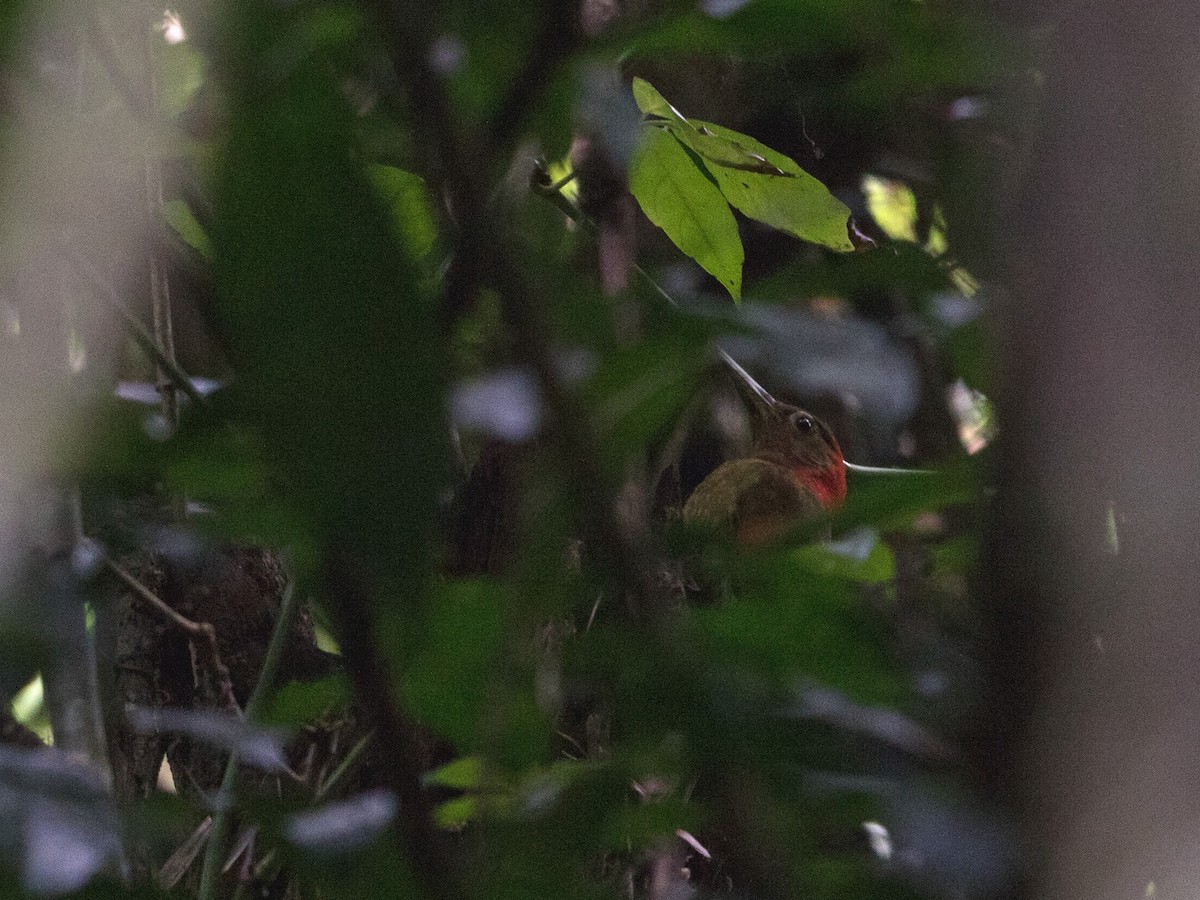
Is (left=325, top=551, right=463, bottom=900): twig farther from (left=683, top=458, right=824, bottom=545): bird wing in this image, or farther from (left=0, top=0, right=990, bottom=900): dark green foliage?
(left=683, top=458, right=824, bottom=545): bird wing

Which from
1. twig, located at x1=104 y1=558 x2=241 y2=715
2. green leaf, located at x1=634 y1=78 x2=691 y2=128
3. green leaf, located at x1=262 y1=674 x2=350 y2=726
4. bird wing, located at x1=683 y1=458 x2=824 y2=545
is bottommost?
bird wing, located at x1=683 y1=458 x2=824 y2=545

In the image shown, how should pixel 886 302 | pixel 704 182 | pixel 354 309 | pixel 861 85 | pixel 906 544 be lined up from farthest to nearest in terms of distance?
1. pixel 886 302
2. pixel 906 544
3. pixel 704 182
4. pixel 861 85
5. pixel 354 309

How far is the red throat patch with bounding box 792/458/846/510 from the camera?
2309 mm

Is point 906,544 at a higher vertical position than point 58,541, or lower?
lower

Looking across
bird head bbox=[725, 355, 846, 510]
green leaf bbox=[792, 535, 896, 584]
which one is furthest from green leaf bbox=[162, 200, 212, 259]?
bird head bbox=[725, 355, 846, 510]

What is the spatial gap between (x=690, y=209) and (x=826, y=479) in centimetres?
145

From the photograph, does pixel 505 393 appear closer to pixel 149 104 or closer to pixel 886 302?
pixel 149 104

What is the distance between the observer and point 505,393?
45 cm

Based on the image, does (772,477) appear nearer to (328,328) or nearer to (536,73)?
(536,73)

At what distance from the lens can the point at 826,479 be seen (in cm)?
238

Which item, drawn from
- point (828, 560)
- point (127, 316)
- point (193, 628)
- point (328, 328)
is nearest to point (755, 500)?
point (193, 628)

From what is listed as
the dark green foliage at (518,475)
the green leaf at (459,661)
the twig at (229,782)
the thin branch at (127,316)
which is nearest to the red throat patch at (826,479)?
the twig at (229,782)

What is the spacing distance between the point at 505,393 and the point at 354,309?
0.11 metres

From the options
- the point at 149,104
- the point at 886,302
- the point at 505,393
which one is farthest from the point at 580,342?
the point at 886,302
